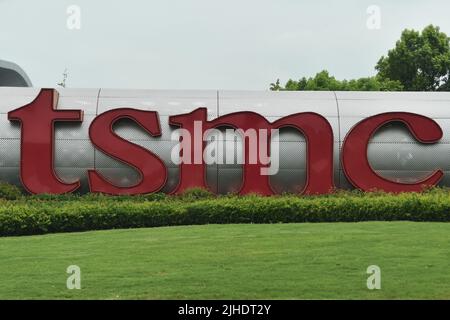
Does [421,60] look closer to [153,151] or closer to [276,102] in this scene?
[276,102]

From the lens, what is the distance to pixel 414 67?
134 ft

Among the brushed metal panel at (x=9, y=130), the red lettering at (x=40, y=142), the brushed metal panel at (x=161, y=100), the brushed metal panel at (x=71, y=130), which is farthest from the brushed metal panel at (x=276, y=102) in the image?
the brushed metal panel at (x=9, y=130)

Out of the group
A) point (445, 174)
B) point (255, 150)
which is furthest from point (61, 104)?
point (445, 174)

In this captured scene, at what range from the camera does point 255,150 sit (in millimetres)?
17422

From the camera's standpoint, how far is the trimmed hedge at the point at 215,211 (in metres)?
14.1

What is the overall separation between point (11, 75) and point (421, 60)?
2599 centimetres

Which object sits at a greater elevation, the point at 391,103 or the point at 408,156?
the point at 391,103

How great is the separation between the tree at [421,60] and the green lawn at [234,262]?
28.8m

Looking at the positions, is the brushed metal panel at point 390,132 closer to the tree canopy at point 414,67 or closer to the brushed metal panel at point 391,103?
the brushed metal panel at point 391,103

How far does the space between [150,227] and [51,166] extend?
414 centimetres

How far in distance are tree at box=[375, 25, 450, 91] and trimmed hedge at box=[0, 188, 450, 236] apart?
86.1 feet

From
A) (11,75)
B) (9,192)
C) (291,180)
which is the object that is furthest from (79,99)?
(11,75)

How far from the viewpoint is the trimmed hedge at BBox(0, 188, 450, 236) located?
14.1 metres

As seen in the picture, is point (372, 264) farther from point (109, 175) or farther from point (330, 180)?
point (109, 175)
